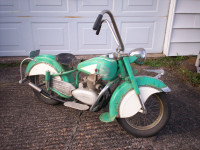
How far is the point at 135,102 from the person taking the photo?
2180 millimetres

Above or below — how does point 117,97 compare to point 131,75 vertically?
below

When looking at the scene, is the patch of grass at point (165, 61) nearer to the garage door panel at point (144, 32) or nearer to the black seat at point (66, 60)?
the garage door panel at point (144, 32)

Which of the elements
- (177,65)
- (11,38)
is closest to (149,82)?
(177,65)

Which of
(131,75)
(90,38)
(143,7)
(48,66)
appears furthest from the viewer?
(90,38)

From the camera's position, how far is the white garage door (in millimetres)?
4477

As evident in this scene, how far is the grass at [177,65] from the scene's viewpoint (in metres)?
3.86

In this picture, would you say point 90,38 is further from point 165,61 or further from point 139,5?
point 165,61

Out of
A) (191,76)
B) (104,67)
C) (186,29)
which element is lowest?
(191,76)

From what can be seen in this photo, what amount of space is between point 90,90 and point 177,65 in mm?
2986

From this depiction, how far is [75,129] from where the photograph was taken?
8.11ft

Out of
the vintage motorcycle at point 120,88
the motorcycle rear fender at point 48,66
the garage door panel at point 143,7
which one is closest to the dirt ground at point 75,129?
the vintage motorcycle at point 120,88

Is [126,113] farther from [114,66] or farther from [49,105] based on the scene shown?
[49,105]

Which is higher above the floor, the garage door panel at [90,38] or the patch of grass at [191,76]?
the garage door panel at [90,38]

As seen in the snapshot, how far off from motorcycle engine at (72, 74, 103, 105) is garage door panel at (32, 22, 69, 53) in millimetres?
2548
